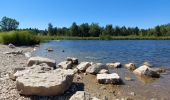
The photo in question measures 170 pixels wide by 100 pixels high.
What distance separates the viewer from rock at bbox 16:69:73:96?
38.1ft

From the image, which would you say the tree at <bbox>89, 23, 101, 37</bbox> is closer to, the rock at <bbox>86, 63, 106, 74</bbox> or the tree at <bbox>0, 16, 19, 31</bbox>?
the tree at <bbox>0, 16, 19, 31</bbox>

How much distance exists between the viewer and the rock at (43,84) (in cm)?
1162

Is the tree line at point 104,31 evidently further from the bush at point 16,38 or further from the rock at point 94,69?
the rock at point 94,69

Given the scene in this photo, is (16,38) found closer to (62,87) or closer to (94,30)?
(62,87)

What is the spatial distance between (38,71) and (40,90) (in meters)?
2.45

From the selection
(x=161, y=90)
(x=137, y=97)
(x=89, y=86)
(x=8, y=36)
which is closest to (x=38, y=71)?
(x=89, y=86)

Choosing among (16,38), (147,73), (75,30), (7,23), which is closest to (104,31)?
(75,30)

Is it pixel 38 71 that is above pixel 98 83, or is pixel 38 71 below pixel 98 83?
above

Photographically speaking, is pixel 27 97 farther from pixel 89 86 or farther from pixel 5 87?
pixel 89 86

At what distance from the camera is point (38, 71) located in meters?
13.9

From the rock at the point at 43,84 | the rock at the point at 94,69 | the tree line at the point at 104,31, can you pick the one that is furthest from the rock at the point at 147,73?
the tree line at the point at 104,31

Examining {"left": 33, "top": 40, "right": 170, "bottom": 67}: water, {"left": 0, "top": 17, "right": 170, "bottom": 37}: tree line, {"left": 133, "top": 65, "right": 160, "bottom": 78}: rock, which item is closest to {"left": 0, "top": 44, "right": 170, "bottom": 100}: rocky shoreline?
{"left": 133, "top": 65, "right": 160, "bottom": 78}: rock

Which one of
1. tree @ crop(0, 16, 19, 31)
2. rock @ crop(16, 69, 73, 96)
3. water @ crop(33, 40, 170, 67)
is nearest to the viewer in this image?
rock @ crop(16, 69, 73, 96)

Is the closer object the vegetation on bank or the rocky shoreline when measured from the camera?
the rocky shoreline
